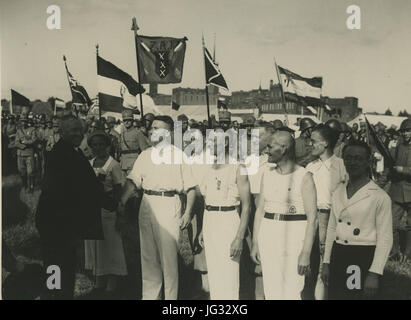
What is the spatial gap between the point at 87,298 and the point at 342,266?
103 inches

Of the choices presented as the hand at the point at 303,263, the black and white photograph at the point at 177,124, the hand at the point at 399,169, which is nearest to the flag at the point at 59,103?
the black and white photograph at the point at 177,124

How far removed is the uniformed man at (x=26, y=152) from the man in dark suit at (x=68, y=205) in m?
0.29

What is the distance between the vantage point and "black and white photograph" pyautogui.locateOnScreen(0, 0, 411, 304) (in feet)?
17.2

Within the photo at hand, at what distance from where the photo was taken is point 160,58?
18.0 ft

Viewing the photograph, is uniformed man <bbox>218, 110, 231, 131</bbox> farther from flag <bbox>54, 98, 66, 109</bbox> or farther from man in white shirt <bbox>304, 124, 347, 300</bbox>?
flag <bbox>54, 98, 66, 109</bbox>

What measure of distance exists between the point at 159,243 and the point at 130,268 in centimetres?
47

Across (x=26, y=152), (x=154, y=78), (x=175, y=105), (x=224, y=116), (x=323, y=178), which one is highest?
(x=154, y=78)

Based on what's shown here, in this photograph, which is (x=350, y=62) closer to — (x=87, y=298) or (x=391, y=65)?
(x=391, y=65)

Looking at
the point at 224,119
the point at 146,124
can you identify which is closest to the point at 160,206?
the point at 146,124

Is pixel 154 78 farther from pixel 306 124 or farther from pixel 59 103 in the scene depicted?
pixel 306 124

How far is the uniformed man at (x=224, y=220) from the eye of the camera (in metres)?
5.04

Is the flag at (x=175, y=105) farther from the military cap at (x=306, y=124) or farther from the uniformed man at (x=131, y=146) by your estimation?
the military cap at (x=306, y=124)

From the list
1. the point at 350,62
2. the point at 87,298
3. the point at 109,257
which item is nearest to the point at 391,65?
the point at 350,62
